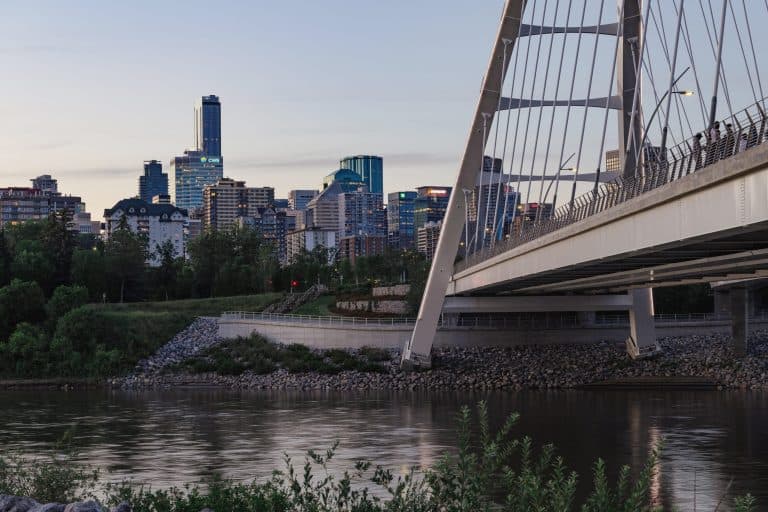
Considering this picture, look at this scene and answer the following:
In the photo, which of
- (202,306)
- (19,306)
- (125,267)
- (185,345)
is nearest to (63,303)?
(19,306)

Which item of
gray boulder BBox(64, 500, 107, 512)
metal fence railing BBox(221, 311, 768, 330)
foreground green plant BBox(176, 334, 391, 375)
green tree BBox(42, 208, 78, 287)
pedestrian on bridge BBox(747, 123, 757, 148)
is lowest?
gray boulder BBox(64, 500, 107, 512)

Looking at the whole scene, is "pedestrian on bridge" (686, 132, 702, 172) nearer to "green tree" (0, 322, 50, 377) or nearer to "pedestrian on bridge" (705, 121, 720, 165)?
"pedestrian on bridge" (705, 121, 720, 165)

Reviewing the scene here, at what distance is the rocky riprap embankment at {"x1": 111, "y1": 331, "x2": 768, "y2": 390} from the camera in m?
64.2

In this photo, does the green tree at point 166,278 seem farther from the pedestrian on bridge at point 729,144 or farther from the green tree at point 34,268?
the pedestrian on bridge at point 729,144

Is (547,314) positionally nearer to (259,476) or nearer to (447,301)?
Result: (447,301)

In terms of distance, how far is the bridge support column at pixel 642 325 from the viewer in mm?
63562

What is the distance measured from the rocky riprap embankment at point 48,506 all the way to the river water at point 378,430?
994 centimetres

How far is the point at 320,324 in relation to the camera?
7750cm

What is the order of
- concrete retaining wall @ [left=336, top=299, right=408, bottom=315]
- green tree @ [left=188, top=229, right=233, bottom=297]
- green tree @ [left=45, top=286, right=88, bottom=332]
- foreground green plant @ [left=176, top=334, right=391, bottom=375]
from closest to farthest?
foreground green plant @ [left=176, top=334, right=391, bottom=375] → green tree @ [left=45, top=286, right=88, bottom=332] → concrete retaining wall @ [left=336, top=299, right=408, bottom=315] → green tree @ [left=188, top=229, right=233, bottom=297]

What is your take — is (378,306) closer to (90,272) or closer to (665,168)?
(90,272)

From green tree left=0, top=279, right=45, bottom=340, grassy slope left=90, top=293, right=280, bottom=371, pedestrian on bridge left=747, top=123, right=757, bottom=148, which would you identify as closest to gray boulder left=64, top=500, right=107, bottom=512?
pedestrian on bridge left=747, top=123, right=757, bottom=148

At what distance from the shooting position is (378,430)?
141 feet

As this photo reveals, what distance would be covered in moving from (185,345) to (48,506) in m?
65.7

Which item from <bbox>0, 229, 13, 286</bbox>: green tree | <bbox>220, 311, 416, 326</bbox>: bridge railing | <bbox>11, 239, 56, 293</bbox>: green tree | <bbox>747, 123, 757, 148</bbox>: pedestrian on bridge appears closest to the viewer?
<bbox>747, 123, 757, 148</bbox>: pedestrian on bridge
